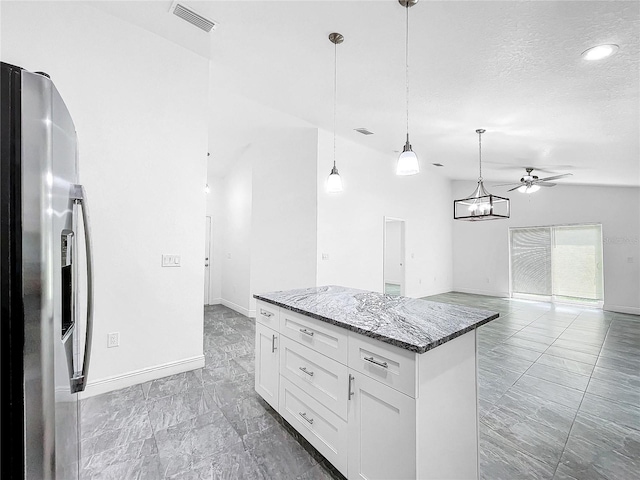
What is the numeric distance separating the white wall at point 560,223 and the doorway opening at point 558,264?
18 centimetres

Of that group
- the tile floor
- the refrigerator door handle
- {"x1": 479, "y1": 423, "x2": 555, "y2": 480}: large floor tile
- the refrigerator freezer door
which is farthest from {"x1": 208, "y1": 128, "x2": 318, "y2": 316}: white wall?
the refrigerator freezer door

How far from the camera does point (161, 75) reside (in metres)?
2.87

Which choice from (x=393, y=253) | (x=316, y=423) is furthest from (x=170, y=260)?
(x=393, y=253)

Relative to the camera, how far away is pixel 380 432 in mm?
1356

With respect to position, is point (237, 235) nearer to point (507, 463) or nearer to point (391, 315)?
point (391, 315)

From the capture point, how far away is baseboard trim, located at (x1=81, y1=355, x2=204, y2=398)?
2468 mm

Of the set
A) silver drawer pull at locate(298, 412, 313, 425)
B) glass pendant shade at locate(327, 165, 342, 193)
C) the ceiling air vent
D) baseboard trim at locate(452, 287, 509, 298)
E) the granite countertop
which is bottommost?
baseboard trim at locate(452, 287, 509, 298)

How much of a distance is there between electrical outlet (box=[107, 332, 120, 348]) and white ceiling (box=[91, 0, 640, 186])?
108 inches

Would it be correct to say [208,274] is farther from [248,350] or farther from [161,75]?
[161,75]

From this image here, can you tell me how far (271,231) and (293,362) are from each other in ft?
11.5

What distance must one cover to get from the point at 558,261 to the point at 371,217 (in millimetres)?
4860

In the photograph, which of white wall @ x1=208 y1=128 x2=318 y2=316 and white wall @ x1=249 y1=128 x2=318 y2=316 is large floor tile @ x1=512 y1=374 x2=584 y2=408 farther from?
white wall @ x1=249 y1=128 x2=318 y2=316

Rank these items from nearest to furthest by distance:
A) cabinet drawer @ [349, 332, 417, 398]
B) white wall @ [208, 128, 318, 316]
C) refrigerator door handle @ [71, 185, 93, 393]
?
refrigerator door handle @ [71, 185, 93, 393] → cabinet drawer @ [349, 332, 417, 398] → white wall @ [208, 128, 318, 316]

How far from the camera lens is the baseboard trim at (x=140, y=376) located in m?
2.47
